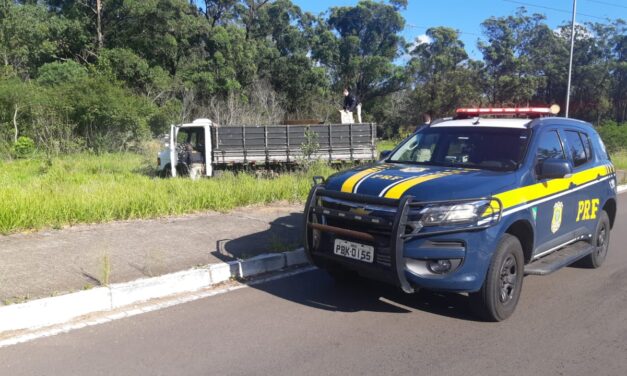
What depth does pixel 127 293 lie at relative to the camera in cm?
514

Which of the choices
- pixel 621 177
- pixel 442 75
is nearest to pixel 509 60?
pixel 442 75

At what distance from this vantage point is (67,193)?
9.02 meters

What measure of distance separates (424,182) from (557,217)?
1.82m

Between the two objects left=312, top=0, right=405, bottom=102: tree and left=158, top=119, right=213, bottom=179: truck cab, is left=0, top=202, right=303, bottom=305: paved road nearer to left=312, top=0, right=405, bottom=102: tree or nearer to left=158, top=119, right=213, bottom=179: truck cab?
left=158, top=119, right=213, bottom=179: truck cab

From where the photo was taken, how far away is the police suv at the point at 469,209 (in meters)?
4.34

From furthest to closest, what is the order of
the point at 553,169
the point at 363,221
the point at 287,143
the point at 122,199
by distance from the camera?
the point at 287,143 → the point at 122,199 → the point at 553,169 → the point at 363,221

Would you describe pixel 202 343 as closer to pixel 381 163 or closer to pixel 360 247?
pixel 360 247

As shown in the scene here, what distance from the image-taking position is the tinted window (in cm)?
541

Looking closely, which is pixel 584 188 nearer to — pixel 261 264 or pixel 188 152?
pixel 261 264

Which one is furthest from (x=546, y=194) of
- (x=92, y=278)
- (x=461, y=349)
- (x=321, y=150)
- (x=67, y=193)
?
(x=321, y=150)

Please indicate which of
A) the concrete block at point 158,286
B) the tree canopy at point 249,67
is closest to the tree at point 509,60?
the tree canopy at point 249,67

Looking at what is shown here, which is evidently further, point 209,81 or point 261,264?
point 209,81

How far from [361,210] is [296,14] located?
40605 millimetres

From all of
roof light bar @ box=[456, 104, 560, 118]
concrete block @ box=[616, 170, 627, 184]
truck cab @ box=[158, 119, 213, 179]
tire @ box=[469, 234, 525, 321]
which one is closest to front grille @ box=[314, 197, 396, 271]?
tire @ box=[469, 234, 525, 321]
